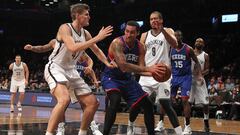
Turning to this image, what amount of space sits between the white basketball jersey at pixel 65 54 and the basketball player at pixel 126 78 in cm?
49

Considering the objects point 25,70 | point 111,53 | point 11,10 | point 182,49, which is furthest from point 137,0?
point 111,53

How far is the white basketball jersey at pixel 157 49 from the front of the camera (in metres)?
7.77

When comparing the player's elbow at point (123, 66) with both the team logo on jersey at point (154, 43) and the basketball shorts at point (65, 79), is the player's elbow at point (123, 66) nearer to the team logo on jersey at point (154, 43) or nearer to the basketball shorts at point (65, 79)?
the basketball shorts at point (65, 79)

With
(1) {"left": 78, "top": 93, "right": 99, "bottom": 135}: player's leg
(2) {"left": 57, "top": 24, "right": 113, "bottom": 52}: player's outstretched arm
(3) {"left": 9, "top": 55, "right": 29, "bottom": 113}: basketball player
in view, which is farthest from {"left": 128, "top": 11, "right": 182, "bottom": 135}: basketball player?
(3) {"left": 9, "top": 55, "right": 29, "bottom": 113}: basketball player

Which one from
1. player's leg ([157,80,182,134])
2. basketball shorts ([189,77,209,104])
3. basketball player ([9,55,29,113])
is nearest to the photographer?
player's leg ([157,80,182,134])

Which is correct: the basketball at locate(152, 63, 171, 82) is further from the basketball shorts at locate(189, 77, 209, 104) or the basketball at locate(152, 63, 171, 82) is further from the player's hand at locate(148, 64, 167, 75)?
the basketball shorts at locate(189, 77, 209, 104)

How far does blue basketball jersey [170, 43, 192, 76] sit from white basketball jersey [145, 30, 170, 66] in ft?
3.55

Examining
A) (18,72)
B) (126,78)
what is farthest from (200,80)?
(18,72)

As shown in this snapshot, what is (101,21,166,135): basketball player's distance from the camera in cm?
607

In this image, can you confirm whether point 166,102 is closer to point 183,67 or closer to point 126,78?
point 126,78

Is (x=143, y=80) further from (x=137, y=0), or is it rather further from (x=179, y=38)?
(x=137, y=0)

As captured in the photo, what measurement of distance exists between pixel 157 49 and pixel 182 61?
1239mm

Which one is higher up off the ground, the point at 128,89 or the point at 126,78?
the point at 126,78

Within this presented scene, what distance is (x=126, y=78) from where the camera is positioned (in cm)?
645
